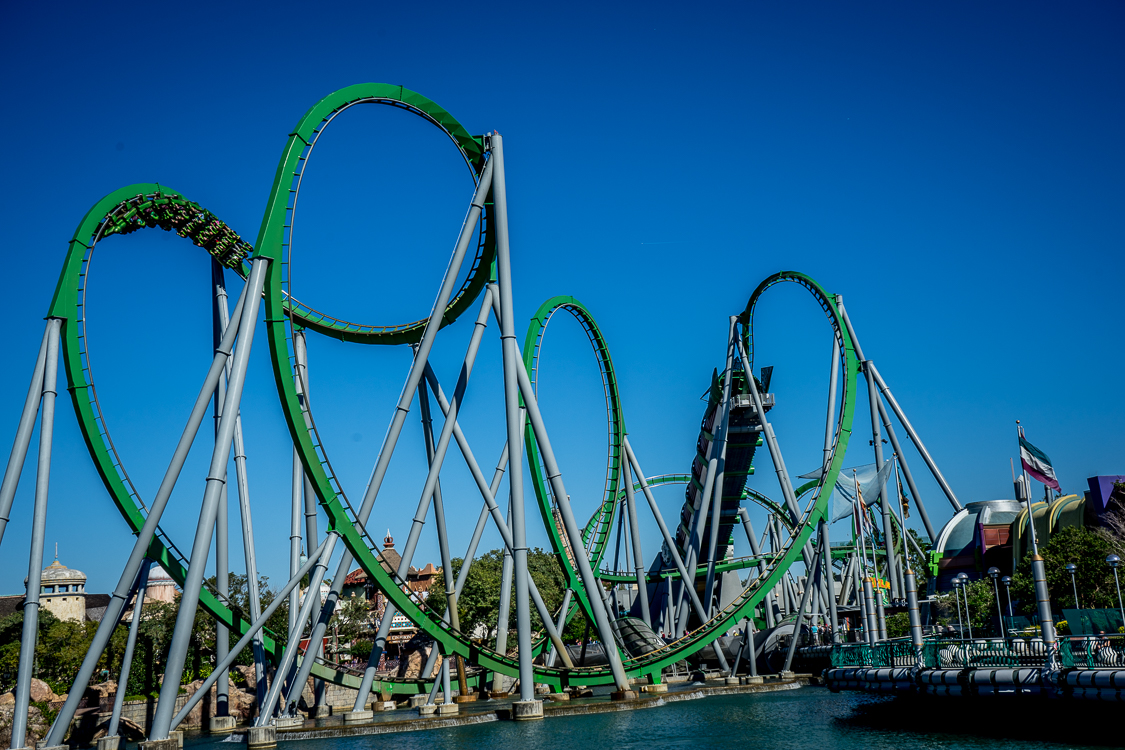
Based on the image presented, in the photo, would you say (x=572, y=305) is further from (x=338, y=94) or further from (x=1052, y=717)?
(x=1052, y=717)

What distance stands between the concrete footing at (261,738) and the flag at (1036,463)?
15.1 m

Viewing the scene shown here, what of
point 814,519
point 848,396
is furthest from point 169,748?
point 848,396

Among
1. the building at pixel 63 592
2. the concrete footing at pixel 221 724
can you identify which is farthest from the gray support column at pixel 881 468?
the building at pixel 63 592

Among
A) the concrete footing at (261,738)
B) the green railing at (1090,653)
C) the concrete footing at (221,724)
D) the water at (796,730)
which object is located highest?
the green railing at (1090,653)

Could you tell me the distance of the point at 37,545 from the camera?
1631 centimetres

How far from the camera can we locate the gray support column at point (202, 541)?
46.2 feet

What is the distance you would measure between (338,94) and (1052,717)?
698 inches

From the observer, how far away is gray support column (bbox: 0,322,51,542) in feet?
53.7

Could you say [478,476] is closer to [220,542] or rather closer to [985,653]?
[220,542]

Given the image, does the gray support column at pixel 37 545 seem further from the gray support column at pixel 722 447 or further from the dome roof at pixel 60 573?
the dome roof at pixel 60 573

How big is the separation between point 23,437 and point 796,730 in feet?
50.3

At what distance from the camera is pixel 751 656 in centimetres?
2925

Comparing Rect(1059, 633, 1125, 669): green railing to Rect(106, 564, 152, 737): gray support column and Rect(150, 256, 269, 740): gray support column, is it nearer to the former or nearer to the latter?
Rect(150, 256, 269, 740): gray support column

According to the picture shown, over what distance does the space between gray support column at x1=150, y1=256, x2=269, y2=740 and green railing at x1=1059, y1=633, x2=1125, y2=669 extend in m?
13.4
